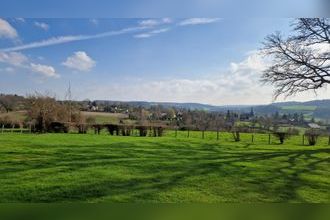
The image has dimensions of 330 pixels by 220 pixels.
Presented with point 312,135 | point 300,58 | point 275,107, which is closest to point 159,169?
point 275,107

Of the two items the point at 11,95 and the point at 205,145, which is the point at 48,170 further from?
the point at 205,145

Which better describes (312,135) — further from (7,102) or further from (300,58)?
(7,102)

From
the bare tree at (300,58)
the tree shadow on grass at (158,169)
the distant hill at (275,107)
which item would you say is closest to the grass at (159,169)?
the tree shadow on grass at (158,169)

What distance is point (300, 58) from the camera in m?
7.28

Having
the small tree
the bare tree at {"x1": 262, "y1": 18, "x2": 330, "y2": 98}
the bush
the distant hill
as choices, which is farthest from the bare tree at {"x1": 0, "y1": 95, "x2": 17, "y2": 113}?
the small tree

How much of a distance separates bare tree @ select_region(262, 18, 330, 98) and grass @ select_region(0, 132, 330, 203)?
0.92 m

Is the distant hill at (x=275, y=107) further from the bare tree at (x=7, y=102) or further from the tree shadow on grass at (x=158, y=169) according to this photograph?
the bare tree at (x=7, y=102)

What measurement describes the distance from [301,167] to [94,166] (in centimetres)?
259

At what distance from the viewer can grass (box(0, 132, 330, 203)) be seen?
468cm

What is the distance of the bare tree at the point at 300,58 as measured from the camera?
6.59m

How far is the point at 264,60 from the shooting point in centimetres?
646

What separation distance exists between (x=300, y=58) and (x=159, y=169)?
3206 millimetres

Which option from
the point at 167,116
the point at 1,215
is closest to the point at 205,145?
the point at 167,116

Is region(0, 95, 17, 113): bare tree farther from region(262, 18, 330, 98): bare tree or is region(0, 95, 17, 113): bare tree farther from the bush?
the bush
